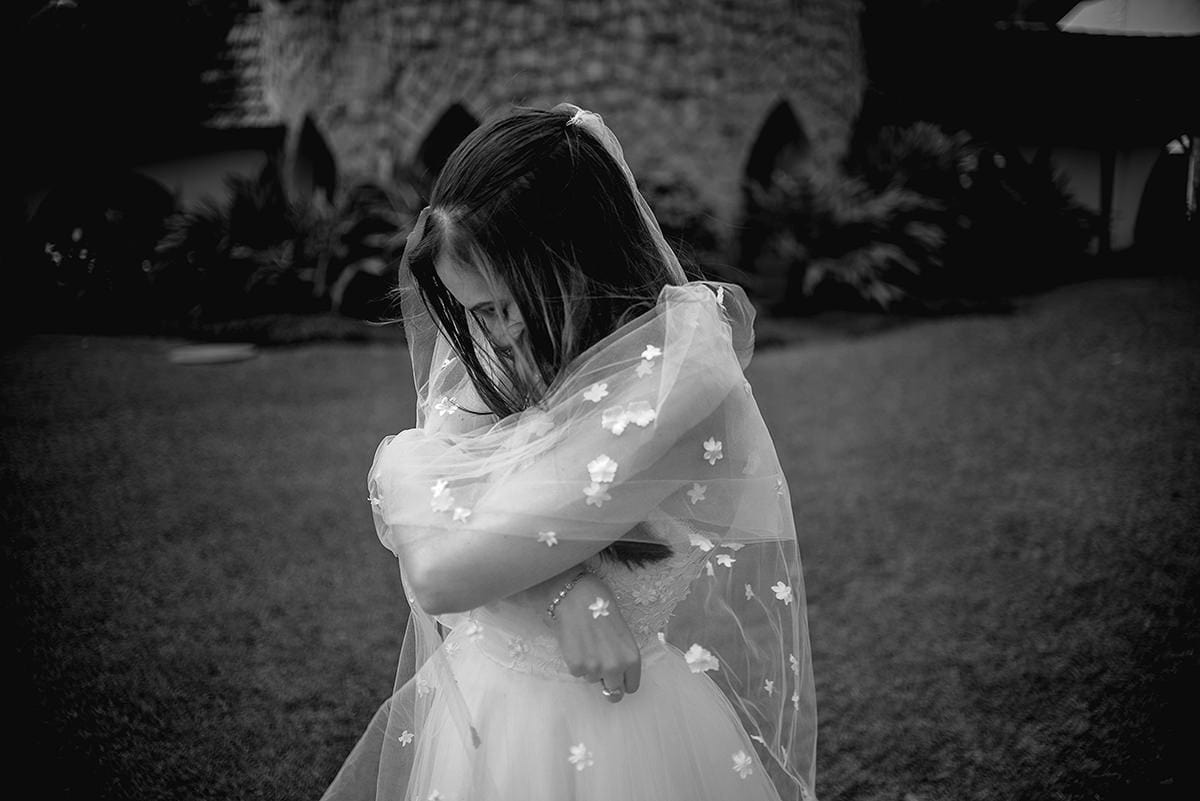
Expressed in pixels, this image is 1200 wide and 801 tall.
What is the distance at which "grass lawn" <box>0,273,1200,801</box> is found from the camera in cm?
287

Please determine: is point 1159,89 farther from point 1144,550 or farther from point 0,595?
point 0,595

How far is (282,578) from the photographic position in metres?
4.14

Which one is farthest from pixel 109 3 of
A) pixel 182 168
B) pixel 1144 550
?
pixel 182 168

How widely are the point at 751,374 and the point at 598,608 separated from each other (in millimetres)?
6742

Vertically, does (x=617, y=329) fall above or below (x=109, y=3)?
below

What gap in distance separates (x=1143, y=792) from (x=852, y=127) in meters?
10.9

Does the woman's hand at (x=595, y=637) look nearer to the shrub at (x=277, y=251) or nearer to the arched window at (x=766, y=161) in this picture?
the shrub at (x=277, y=251)

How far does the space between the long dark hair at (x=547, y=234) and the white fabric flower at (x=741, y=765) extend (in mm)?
424

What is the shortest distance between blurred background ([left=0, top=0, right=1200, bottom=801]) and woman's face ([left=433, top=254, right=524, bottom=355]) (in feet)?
0.89

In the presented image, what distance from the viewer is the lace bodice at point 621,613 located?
4.86 feet

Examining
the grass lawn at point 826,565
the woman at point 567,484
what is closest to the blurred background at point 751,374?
the grass lawn at point 826,565

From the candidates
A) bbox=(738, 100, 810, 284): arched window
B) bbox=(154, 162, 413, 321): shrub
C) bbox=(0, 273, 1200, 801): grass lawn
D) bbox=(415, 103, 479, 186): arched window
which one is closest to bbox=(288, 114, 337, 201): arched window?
bbox=(415, 103, 479, 186): arched window

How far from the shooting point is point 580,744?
146 cm

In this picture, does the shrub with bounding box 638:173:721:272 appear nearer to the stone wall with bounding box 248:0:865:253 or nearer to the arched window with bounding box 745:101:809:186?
the stone wall with bounding box 248:0:865:253
